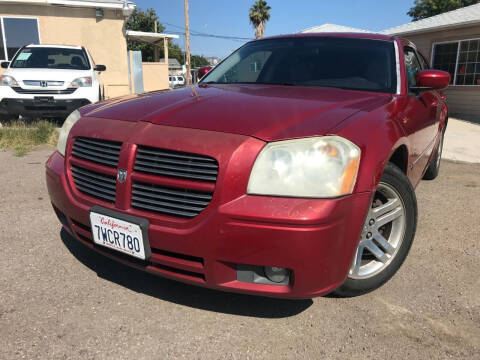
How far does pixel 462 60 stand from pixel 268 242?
512 inches

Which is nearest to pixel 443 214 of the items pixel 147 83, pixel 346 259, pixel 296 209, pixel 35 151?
pixel 346 259

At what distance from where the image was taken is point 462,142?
8.05 metres

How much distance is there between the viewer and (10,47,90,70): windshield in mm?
8297

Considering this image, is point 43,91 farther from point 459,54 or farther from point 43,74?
point 459,54

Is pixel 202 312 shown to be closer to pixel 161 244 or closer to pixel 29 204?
pixel 161 244

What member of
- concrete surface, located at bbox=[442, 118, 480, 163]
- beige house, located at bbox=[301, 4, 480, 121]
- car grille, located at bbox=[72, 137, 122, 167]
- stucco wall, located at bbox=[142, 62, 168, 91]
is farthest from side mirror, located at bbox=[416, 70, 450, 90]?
stucco wall, located at bbox=[142, 62, 168, 91]

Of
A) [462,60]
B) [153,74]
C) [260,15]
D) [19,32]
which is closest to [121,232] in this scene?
[19,32]

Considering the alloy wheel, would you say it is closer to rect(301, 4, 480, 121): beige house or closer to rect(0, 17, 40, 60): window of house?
rect(301, 4, 480, 121): beige house

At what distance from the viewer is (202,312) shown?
85.9 inches

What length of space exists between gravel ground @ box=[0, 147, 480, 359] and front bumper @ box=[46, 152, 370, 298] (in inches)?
11.1

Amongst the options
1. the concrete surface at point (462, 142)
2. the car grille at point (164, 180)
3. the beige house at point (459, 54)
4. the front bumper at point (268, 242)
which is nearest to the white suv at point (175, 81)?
the beige house at point (459, 54)

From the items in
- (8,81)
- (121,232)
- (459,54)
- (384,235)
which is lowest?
(384,235)

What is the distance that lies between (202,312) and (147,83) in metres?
16.4

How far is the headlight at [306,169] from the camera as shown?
1768 millimetres
